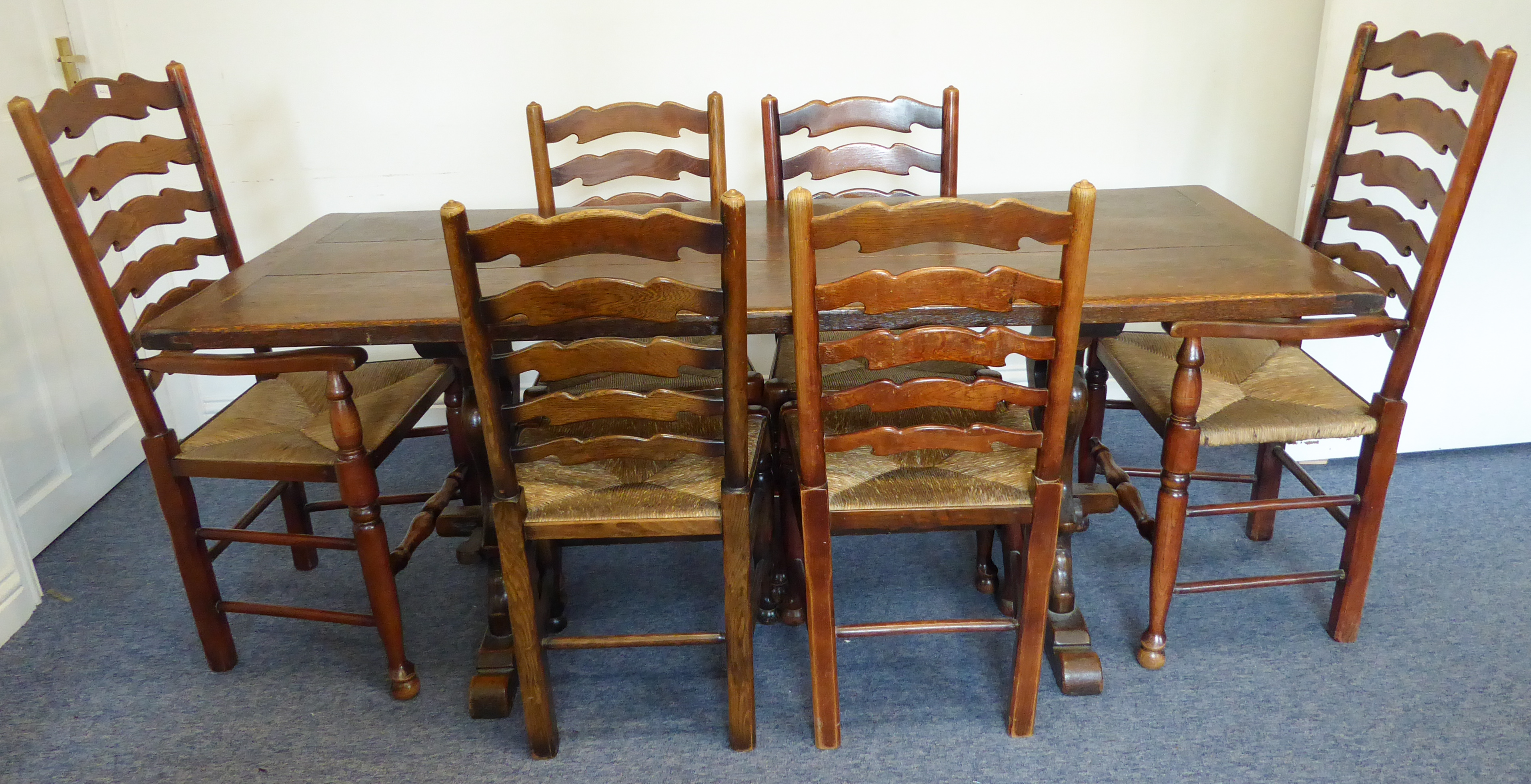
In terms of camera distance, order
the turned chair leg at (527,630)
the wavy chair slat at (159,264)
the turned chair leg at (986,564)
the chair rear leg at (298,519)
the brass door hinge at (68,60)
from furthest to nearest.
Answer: the brass door hinge at (68,60) < the chair rear leg at (298,519) < the turned chair leg at (986,564) < the wavy chair slat at (159,264) < the turned chair leg at (527,630)

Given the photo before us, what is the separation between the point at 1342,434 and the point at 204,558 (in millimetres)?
2271

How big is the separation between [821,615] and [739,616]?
146mm

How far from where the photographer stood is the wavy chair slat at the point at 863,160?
8.27 feet

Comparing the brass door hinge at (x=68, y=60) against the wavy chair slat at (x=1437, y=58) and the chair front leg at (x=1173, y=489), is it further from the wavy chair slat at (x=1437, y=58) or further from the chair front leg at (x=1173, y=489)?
the wavy chair slat at (x=1437, y=58)

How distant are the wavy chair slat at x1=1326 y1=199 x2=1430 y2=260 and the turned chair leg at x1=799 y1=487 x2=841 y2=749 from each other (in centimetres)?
121

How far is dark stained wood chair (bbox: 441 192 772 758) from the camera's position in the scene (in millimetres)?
1517

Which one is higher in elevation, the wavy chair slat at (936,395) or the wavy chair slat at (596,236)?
the wavy chair slat at (596,236)

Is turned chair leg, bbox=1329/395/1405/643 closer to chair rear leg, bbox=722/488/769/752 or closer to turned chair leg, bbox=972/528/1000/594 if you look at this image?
turned chair leg, bbox=972/528/1000/594

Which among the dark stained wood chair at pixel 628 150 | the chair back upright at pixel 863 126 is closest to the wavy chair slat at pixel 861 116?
the chair back upright at pixel 863 126

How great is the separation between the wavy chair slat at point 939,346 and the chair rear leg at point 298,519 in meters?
1.52

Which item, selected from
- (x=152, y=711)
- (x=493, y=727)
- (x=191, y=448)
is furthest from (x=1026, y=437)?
(x=152, y=711)

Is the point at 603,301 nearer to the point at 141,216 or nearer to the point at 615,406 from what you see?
the point at 615,406

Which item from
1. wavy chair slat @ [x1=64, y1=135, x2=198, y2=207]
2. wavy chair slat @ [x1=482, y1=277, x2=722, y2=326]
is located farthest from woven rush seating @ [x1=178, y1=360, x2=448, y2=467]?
wavy chair slat @ [x1=482, y1=277, x2=722, y2=326]

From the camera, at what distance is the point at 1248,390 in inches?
84.0
